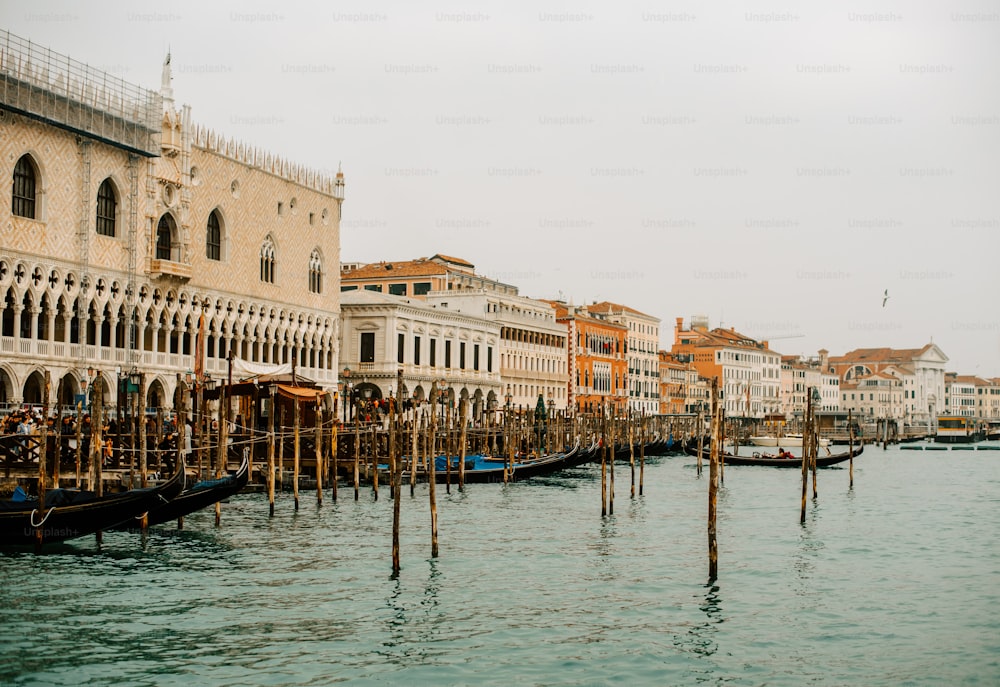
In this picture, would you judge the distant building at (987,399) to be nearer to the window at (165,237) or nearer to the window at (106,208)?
the window at (165,237)

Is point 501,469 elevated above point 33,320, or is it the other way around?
point 33,320

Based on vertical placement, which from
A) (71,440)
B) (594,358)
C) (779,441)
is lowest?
(779,441)

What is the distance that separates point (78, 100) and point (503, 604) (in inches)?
698

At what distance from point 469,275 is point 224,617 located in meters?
39.5

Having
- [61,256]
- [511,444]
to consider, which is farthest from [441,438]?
[61,256]

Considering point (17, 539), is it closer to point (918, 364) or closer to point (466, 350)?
point (466, 350)

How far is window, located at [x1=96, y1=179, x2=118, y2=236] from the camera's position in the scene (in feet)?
90.5

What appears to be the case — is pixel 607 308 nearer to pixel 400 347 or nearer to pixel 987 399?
pixel 400 347

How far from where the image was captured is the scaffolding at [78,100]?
2434 centimetres

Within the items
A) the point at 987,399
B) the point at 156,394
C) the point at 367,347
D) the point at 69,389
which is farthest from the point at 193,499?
the point at 987,399

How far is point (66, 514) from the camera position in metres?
14.4

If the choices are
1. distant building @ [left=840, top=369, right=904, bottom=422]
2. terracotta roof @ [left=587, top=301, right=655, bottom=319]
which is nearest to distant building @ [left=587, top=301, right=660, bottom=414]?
terracotta roof @ [left=587, top=301, right=655, bottom=319]

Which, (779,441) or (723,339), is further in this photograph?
(723,339)

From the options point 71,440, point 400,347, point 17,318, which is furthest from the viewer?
point 400,347
